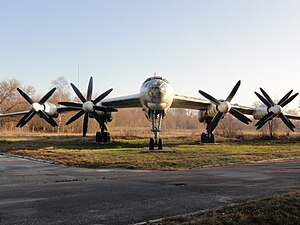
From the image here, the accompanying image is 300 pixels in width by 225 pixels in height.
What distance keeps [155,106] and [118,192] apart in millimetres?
14312

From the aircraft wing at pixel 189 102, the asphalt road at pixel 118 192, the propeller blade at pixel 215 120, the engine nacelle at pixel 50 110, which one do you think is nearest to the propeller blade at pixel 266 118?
the propeller blade at pixel 215 120

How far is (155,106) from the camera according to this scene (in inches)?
869

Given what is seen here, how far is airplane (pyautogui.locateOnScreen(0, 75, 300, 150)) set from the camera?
72.0ft

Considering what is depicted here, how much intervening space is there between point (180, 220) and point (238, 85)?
22313 mm

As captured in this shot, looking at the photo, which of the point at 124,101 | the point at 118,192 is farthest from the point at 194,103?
the point at 118,192

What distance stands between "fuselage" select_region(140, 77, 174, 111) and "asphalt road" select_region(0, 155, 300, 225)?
9.71m

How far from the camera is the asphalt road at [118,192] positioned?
5812 mm

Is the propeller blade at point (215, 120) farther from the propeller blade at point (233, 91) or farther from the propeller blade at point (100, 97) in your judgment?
the propeller blade at point (100, 97)

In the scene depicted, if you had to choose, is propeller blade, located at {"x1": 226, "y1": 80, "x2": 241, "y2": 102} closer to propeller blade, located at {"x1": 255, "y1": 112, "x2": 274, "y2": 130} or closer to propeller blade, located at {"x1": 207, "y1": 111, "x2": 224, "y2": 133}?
propeller blade, located at {"x1": 207, "y1": 111, "x2": 224, "y2": 133}

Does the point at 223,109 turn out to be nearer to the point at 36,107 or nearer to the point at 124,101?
the point at 124,101

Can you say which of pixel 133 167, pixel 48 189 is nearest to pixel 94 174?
pixel 133 167

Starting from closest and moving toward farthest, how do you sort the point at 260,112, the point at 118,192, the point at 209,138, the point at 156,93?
the point at 118,192, the point at 156,93, the point at 209,138, the point at 260,112

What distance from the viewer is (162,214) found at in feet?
19.4

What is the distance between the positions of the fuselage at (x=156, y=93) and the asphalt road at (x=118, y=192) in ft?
31.9
